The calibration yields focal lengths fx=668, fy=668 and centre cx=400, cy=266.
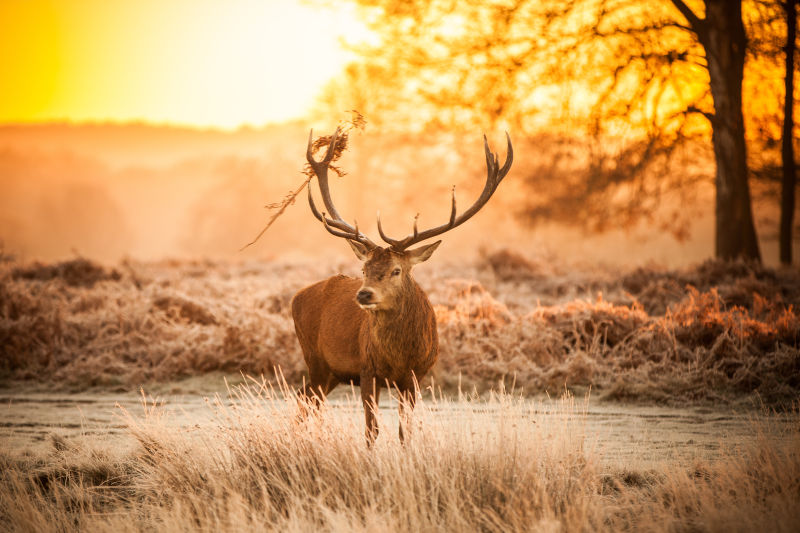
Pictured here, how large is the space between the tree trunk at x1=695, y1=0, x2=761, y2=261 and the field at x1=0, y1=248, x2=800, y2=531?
1359 millimetres

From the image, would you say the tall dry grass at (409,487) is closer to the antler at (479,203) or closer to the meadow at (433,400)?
the meadow at (433,400)

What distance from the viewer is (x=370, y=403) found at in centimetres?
590

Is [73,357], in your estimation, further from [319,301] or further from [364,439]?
[364,439]

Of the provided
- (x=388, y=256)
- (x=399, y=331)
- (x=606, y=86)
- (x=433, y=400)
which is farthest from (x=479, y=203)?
(x=606, y=86)

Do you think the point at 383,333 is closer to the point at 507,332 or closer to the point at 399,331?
Result: the point at 399,331

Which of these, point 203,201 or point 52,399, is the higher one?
point 203,201

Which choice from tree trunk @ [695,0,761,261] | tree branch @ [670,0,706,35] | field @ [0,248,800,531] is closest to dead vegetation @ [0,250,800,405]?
field @ [0,248,800,531]

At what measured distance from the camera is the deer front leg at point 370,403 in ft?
17.2

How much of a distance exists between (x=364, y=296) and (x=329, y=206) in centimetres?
146

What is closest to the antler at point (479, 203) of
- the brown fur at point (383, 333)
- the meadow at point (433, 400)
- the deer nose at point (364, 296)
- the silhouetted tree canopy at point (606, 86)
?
the brown fur at point (383, 333)

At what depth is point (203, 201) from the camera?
45031 mm

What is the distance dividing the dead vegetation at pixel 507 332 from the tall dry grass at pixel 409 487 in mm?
3301

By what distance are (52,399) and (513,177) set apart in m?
11.2

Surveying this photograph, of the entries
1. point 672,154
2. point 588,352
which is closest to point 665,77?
point 672,154
